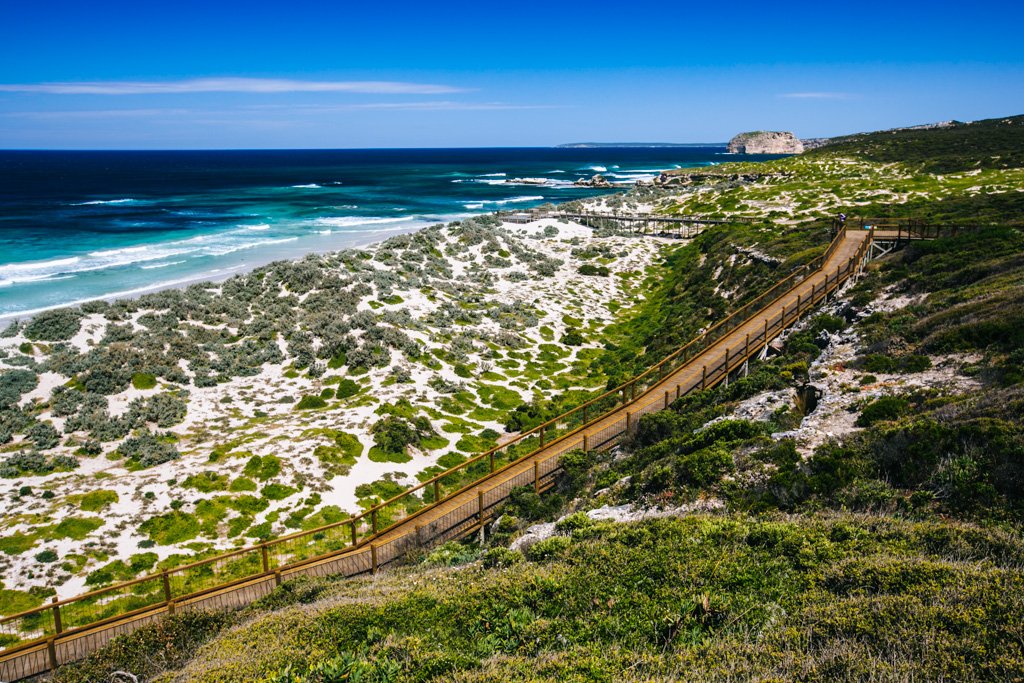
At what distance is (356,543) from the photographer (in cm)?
1420

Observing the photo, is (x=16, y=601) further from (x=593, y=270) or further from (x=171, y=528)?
(x=593, y=270)

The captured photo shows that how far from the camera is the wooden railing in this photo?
1066 centimetres

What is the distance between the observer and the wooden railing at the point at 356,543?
Result: 10664 millimetres

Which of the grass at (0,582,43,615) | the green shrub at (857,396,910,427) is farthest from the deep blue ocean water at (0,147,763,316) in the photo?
the green shrub at (857,396,910,427)

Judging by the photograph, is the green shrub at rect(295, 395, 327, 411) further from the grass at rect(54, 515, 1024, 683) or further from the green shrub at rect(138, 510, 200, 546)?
the grass at rect(54, 515, 1024, 683)

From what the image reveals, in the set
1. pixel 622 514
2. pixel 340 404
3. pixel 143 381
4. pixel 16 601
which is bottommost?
pixel 16 601

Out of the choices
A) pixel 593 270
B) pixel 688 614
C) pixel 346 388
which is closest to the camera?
pixel 688 614

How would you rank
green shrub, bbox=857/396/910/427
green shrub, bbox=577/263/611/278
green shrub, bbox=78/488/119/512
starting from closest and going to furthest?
green shrub, bbox=857/396/910/427
green shrub, bbox=78/488/119/512
green shrub, bbox=577/263/611/278

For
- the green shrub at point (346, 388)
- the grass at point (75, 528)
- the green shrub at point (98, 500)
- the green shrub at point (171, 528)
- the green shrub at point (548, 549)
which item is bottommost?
the green shrub at point (171, 528)

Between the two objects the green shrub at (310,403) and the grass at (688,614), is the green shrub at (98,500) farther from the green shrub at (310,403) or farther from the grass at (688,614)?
the grass at (688,614)

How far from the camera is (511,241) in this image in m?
53.6

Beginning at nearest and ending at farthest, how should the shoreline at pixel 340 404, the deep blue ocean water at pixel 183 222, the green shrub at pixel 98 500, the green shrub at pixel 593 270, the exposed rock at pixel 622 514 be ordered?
the exposed rock at pixel 622 514 < the green shrub at pixel 98 500 < the shoreline at pixel 340 404 < the deep blue ocean water at pixel 183 222 < the green shrub at pixel 593 270

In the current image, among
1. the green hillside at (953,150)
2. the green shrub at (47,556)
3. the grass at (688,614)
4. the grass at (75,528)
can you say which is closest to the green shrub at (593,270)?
the grass at (75,528)

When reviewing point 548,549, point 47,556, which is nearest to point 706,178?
point 548,549
